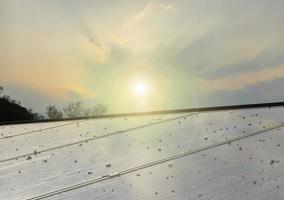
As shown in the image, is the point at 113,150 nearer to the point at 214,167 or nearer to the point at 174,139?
the point at 174,139

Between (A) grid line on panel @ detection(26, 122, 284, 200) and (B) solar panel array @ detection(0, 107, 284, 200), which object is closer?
(B) solar panel array @ detection(0, 107, 284, 200)

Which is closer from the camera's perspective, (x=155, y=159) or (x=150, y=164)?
(x=150, y=164)

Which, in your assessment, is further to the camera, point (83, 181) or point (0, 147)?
point (0, 147)

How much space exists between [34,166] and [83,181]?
0.84m

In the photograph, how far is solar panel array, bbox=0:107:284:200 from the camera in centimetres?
314

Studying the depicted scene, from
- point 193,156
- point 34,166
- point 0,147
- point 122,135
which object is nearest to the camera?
point 193,156

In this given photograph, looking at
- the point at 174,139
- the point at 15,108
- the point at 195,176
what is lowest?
the point at 195,176

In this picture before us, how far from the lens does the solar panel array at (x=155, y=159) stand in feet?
10.3

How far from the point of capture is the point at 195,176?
332 cm

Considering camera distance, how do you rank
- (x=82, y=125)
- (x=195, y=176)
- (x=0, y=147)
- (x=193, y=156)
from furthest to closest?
(x=82, y=125) → (x=0, y=147) → (x=193, y=156) → (x=195, y=176)

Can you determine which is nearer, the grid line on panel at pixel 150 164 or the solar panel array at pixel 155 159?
the solar panel array at pixel 155 159

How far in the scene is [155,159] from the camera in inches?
153

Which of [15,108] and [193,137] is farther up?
[15,108]

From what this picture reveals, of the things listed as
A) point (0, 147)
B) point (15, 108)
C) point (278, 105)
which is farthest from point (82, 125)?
point (15, 108)
